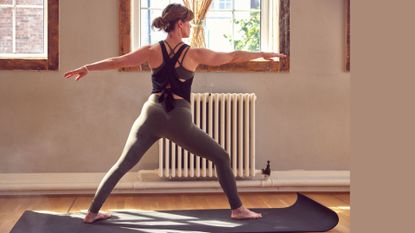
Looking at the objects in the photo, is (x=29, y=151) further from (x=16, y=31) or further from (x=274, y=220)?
(x=274, y=220)

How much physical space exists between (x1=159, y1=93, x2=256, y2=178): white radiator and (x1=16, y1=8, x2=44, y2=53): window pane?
1342 millimetres

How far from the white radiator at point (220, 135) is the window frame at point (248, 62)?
1.07ft

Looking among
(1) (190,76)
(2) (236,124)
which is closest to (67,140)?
(2) (236,124)

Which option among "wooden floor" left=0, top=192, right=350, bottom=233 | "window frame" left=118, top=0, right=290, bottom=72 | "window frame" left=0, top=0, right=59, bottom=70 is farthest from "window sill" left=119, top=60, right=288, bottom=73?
"window frame" left=0, top=0, right=59, bottom=70

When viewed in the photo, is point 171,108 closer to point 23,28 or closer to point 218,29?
point 218,29

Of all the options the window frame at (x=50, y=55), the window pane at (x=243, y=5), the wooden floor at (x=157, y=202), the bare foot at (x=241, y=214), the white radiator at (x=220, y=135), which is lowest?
the wooden floor at (x=157, y=202)

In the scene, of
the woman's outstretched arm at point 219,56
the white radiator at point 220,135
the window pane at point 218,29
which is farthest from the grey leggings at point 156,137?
the window pane at point 218,29

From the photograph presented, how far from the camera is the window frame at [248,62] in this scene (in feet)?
14.7

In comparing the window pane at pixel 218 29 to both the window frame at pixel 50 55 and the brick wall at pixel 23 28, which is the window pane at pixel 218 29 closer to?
the window frame at pixel 50 55

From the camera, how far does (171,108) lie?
312cm

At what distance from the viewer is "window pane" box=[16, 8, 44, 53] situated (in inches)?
177

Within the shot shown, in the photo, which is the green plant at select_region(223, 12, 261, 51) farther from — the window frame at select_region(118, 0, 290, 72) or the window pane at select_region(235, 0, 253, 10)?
the window frame at select_region(118, 0, 290, 72)

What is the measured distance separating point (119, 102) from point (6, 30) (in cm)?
110

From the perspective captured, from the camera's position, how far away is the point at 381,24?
1.23 feet
